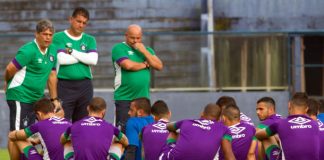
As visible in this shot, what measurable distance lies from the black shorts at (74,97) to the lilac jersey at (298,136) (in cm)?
346

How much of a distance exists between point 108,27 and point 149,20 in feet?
2.47

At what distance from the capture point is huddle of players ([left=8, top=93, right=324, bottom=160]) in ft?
45.1

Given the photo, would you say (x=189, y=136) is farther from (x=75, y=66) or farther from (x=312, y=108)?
(x=75, y=66)

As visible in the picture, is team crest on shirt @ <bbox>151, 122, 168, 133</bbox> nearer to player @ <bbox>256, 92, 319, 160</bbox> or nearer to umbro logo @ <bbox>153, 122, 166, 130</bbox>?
umbro logo @ <bbox>153, 122, 166, 130</bbox>

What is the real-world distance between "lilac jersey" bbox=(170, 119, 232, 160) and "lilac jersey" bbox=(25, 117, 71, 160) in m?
1.34

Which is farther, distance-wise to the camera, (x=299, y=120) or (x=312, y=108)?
(x=312, y=108)

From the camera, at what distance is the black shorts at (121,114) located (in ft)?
54.0

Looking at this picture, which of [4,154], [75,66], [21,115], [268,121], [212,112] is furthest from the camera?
[4,154]

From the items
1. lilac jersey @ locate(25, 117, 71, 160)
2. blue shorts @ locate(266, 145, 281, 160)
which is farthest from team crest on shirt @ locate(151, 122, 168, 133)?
blue shorts @ locate(266, 145, 281, 160)

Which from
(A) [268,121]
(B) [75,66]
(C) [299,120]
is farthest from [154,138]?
(B) [75,66]

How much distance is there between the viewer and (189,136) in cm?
1399

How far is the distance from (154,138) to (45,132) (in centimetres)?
123

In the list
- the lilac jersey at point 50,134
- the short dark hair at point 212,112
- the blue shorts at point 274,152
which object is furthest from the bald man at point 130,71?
the blue shorts at point 274,152

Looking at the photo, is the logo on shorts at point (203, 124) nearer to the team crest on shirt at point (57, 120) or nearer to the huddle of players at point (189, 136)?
the huddle of players at point (189, 136)
